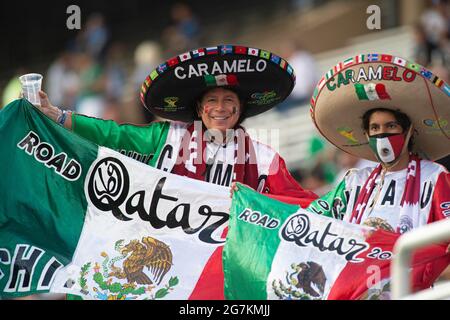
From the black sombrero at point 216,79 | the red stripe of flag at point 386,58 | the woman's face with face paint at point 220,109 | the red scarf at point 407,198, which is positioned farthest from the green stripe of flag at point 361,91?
the woman's face with face paint at point 220,109

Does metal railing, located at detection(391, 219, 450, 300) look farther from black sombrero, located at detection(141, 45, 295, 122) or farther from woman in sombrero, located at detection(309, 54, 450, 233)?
black sombrero, located at detection(141, 45, 295, 122)

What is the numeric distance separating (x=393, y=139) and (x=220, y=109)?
1.10 m

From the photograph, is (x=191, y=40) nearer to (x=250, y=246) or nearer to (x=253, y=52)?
(x=253, y=52)

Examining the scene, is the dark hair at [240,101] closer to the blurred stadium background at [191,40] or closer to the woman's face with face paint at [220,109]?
the woman's face with face paint at [220,109]

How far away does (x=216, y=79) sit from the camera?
7.92m

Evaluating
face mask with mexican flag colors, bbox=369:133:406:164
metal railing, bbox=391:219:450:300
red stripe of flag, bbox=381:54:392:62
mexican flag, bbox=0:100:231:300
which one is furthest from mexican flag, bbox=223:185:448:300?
metal railing, bbox=391:219:450:300

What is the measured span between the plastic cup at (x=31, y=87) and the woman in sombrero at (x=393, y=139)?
152 centimetres

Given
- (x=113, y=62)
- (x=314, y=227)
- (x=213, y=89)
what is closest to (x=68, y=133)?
(x=213, y=89)

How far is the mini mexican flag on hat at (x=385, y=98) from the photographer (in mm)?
7297

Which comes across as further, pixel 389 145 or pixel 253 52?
pixel 253 52

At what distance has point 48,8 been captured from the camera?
17.2 meters

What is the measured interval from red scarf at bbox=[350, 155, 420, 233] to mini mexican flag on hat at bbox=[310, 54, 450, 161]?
Answer: 19 centimetres

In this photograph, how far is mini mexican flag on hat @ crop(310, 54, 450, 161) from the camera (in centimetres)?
730

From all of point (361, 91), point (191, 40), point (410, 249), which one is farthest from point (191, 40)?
point (410, 249)
